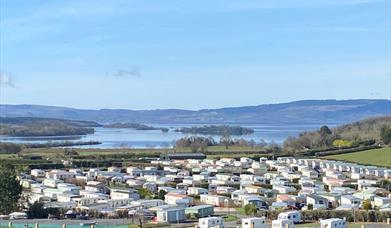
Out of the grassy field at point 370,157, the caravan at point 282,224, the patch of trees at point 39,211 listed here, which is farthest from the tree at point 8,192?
the grassy field at point 370,157

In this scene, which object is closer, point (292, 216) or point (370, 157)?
point (292, 216)

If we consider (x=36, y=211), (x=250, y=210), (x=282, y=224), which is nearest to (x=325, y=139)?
(x=250, y=210)

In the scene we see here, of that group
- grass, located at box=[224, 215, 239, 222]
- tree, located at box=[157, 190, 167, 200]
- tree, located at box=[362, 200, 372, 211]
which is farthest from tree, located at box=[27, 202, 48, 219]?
tree, located at box=[362, 200, 372, 211]

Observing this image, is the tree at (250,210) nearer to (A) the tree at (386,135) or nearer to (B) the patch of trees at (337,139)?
(A) the tree at (386,135)

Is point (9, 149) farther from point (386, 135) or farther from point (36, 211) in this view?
point (36, 211)

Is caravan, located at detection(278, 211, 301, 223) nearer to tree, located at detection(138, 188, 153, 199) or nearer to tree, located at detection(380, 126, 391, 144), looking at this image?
tree, located at detection(138, 188, 153, 199)

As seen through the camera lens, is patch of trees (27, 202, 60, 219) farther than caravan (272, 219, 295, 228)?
Yes
